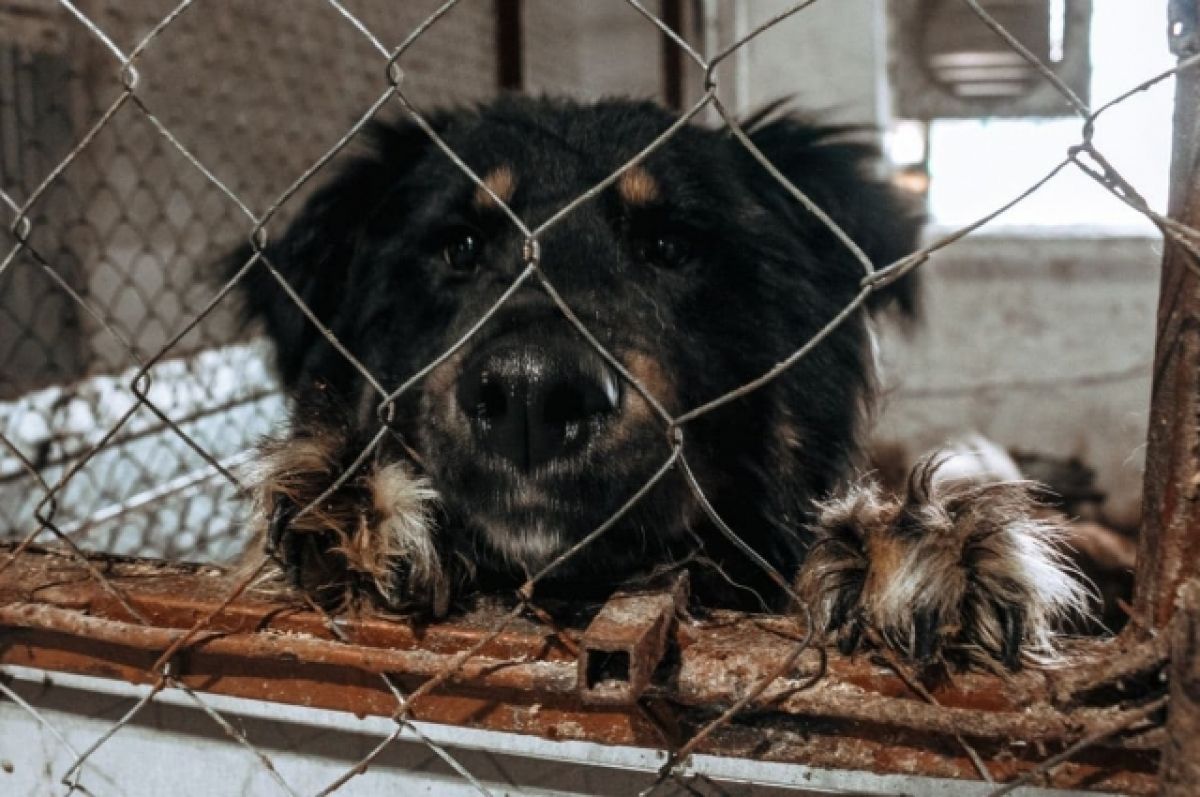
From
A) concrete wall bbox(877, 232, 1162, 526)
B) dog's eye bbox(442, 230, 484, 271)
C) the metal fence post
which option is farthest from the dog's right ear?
concrete wall bbox(877, 232, 1162, 526)

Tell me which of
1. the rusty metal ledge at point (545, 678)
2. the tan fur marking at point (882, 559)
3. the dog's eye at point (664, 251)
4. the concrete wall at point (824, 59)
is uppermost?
the concrete wall at point (824, 59)

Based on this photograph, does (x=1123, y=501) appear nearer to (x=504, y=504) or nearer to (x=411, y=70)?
(x=411, y=70)

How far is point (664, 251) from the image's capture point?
2260 millimetres

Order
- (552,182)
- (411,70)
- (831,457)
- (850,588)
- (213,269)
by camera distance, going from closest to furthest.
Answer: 1. (850,588)
2. (552,182)
3. (831,457)
4. (213,269)
5. (411,70)

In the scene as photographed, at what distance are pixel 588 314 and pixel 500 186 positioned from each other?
608 mm

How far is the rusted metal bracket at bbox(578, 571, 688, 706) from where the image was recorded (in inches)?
43.1

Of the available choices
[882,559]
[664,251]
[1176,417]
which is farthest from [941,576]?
[664,251]

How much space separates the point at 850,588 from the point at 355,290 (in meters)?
1.65

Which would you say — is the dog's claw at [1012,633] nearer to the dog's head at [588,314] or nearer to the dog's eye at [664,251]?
the dog's head at [588,314]

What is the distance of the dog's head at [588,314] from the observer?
→ 1.58m

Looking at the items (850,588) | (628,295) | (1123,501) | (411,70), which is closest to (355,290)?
(628,295)

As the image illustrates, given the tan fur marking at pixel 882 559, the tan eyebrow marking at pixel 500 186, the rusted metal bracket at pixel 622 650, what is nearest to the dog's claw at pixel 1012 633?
the tan fur marking at pixel 882 559

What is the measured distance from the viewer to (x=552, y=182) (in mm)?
2254

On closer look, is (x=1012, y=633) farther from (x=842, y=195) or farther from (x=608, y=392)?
(x=842, y=195)
